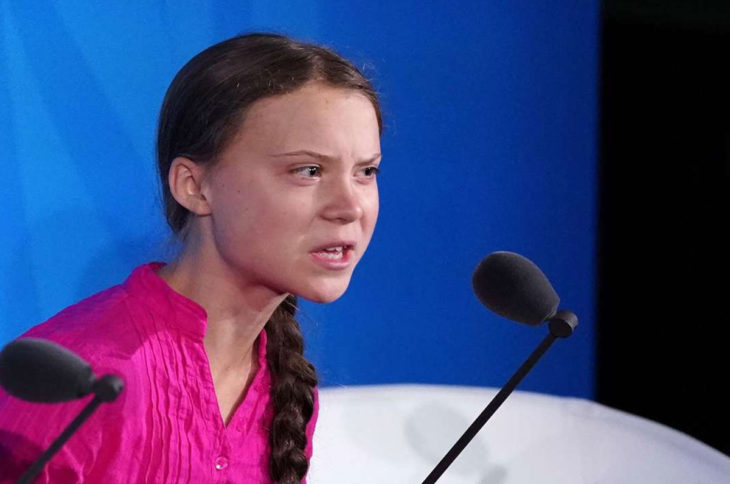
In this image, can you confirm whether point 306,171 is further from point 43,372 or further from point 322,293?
point 43,372

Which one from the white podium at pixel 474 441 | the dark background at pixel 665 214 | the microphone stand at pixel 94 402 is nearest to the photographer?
the microphone stand at pixel 94 402

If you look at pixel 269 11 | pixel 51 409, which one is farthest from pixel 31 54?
pixel 51 409

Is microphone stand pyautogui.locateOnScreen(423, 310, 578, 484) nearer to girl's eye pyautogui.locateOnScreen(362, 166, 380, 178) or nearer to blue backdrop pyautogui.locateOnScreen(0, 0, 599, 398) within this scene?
girl's eye pyautogui.locateOnScreen(362, 166, 380, 178)


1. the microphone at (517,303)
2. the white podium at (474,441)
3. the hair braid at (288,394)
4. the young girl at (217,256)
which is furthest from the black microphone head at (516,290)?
the white podium at (474,441)

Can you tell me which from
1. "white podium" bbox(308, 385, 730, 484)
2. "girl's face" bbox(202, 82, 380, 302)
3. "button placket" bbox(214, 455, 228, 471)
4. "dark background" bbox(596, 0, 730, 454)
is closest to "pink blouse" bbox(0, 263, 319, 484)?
"button placket" bbox(214, 455, 228, 471)

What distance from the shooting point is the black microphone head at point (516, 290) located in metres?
Result: 0.76

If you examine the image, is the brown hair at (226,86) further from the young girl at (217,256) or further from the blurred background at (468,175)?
the blurred background at (468,175)

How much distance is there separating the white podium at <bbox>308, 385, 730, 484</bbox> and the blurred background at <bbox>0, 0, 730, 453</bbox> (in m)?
0.18

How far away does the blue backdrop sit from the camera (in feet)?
3.76

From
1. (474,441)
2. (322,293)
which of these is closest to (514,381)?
(322,293)

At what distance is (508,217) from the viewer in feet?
5.42

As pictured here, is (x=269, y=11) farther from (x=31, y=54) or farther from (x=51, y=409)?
(x=51, y=409)

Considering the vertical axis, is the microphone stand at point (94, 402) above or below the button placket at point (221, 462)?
above

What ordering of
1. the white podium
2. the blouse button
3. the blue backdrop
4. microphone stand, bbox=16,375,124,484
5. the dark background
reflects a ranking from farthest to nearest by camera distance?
1. the dark background
2. the white podium
3. the blue backdrop
4. the blouse button
5. microphone stand, bbox=16,375,124,484
